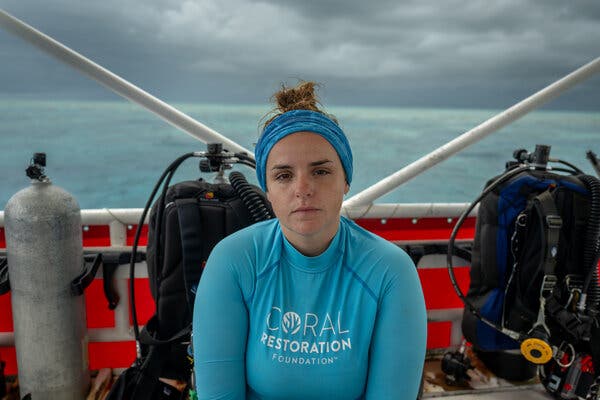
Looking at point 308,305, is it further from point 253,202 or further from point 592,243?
point 592,243

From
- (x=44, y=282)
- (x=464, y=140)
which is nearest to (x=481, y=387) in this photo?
(x=464, y=140)

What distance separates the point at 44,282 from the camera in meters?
1.59

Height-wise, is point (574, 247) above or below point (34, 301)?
above

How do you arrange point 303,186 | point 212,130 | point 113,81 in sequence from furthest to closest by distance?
point 212,130 < point 113,81 < point 303,186

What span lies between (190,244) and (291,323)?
1.70 feet

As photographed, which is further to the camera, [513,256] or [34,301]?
[513,256]

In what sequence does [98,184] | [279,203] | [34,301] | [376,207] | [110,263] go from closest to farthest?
[279,203] < [34,301] < [110,263] < [376,207] < [98,184]

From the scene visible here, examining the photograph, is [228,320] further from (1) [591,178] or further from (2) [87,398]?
(1) [591,178]

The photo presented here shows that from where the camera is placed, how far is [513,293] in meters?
1.80

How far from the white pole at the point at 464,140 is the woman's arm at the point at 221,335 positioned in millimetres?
1180

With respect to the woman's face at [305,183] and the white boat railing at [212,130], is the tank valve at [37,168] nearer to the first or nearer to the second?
the white boat railing at [212,130]

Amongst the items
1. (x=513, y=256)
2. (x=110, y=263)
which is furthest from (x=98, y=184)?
(x=513, y=256)

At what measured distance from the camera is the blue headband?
96 centimetres

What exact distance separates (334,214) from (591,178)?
1.31 metres
